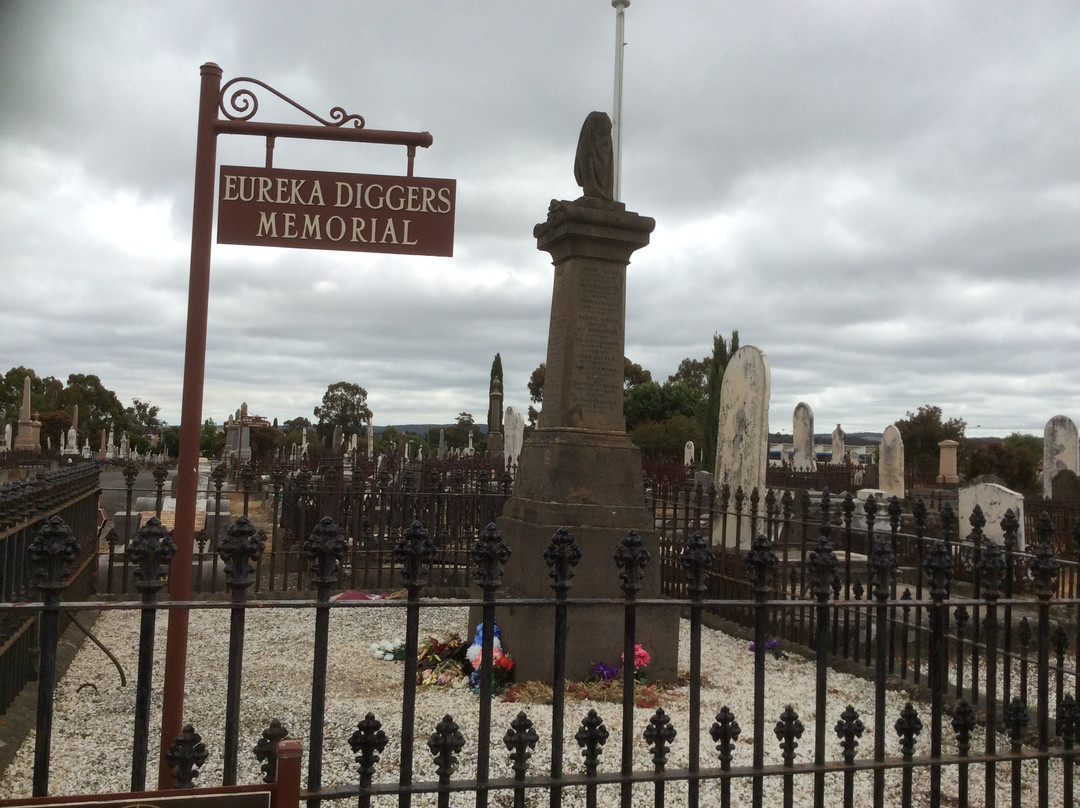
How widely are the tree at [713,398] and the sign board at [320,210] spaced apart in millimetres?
18205

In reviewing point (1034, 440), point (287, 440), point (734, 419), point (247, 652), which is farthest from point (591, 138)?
point (1034, 440)

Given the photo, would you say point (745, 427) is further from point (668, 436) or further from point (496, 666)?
point (668, 436)

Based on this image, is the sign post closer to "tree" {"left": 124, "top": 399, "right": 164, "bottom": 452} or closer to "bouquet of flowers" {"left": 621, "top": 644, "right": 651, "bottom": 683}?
"bouquet of flowers" {"left": 621, "top": 644, "right": 651, "bottom": 683}

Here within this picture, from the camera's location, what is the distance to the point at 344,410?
71125mm

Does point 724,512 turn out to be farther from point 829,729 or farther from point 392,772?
point 392,772

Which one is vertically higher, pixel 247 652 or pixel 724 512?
pixel 724 512

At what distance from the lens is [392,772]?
4.16m

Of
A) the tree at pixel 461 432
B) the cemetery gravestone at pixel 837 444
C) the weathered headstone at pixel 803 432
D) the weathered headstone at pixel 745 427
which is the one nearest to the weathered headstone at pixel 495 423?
the weathered headstone at pixel 803 432

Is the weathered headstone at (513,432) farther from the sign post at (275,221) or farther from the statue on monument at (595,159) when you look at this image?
the sign post at (275,221)

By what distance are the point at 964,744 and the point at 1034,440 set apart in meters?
55.8

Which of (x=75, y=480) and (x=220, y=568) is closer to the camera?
(x=75, y=480)

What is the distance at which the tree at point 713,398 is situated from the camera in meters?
25.7

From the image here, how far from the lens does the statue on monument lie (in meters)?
6.60

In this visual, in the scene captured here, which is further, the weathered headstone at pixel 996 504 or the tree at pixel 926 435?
the tree at pixel 926 435
